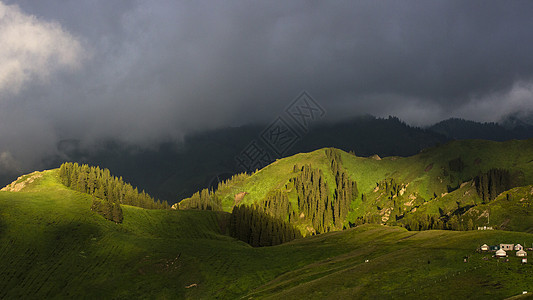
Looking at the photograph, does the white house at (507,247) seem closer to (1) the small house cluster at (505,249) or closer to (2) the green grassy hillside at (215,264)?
(1) the small house cluster at (505,249)

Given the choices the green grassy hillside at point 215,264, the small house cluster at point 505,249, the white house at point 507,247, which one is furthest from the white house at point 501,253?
the white house at point 507,247

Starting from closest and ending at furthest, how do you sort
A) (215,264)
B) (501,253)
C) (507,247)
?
1. (501,253)
2. (507,247)
3. (215,264)

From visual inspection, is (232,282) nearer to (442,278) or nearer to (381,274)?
(381,274)

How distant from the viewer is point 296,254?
419 feet

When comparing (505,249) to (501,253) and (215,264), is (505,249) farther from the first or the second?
(215,264)

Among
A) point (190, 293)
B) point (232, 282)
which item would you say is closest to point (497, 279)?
point (232, 282)

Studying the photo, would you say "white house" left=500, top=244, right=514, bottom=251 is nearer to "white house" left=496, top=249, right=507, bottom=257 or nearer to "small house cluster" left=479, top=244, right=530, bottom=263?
"small house cluster" left=479, top=244, right=530, bottom=263

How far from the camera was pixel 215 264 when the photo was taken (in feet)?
398

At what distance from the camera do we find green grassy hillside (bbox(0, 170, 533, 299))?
2352 inches

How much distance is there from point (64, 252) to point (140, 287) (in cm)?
4786

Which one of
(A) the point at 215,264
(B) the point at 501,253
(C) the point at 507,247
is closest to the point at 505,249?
(C) the point at 507,247

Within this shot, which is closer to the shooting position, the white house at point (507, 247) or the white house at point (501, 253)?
the white house at point (501, 253)

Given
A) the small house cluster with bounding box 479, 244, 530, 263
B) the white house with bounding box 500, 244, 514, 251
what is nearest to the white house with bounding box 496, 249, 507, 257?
the small house cluster with bounding box 479, 244, 530, 263

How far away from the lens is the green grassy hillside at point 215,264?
5975cm
